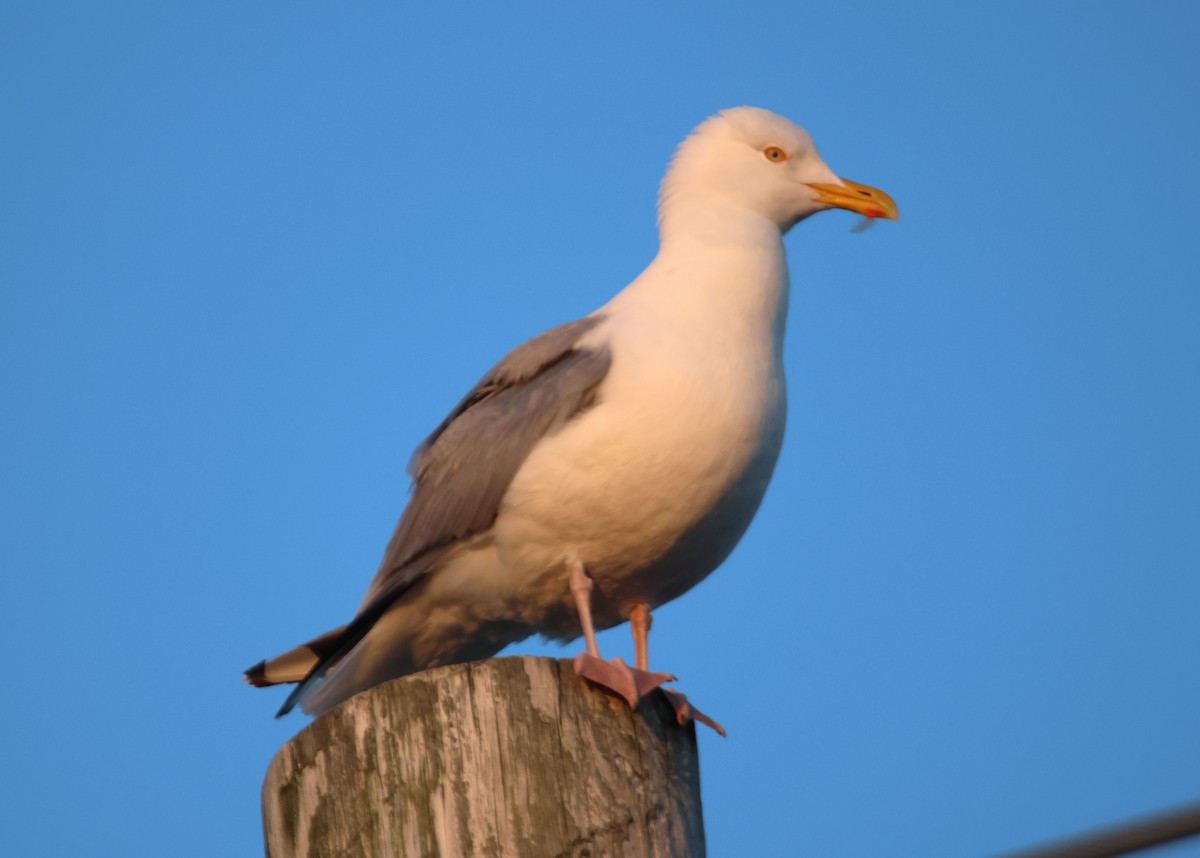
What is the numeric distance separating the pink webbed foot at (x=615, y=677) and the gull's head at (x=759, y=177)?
307cm

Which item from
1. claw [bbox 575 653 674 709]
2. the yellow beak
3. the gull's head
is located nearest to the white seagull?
the gull's head

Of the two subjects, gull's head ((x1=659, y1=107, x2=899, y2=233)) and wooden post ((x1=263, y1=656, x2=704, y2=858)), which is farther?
gull's head ((x1=659, y1=107, x2=899, y2=233))

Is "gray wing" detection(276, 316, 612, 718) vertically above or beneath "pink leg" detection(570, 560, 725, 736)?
above

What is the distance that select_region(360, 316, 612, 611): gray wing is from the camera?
578 centimetres

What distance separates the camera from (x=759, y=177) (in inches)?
275

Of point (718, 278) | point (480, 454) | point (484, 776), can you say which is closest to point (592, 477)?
point (480, 454)

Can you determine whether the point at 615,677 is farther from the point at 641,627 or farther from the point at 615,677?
the point at 641,627

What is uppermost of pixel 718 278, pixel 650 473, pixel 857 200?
pixel 857 200

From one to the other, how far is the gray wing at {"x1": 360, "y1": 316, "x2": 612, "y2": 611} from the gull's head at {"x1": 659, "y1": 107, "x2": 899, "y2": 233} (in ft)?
3.61

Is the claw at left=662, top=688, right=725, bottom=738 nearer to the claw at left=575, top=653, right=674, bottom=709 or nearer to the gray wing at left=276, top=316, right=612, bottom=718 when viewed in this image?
the claw at left=575, top=653, right=674, bottom=709

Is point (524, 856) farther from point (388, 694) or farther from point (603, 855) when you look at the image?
point (388, 694)

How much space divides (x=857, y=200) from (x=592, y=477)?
89.5 inches

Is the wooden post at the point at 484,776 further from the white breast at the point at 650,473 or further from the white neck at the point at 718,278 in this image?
the white neck at the point at 718,278

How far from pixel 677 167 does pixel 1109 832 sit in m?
5.11
